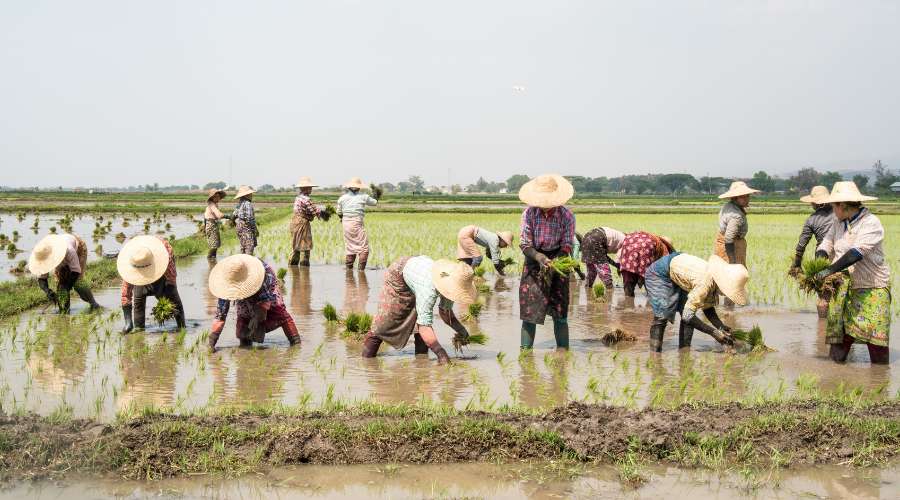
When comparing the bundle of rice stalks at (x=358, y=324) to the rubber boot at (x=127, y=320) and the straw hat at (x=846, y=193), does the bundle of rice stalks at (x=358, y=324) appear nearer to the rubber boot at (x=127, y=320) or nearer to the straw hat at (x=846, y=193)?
the rubber boot at (x=127, y=320)

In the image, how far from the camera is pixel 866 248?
6.02 metres

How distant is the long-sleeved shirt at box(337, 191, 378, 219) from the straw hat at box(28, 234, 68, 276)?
15.2ft

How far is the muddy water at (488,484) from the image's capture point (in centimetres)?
384

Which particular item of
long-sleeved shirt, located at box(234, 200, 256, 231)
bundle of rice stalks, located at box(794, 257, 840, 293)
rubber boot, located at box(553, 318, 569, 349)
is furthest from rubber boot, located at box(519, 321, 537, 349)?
long-sleeved shirt, located at box(234, 200, 256, 231)

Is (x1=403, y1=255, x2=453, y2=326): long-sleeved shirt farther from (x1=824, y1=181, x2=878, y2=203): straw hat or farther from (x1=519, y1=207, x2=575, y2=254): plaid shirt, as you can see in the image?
(x1=824, y1=181, x2=878, y2=203): straw hat

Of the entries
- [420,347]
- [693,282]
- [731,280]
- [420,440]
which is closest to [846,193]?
[731,280]

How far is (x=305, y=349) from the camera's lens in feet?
22.4

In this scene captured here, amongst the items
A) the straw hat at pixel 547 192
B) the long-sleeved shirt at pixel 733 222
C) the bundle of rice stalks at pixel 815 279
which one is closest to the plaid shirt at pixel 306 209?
the long-sleeved shirt at pixel 733 222

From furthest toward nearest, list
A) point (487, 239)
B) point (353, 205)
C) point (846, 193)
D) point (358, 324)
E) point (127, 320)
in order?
point (353, 205), point (487, 239), point (127, 320), point (358, 324), point (846, 193)

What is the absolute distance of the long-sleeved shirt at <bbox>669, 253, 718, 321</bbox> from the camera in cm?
637

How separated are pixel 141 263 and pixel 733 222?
5.82m

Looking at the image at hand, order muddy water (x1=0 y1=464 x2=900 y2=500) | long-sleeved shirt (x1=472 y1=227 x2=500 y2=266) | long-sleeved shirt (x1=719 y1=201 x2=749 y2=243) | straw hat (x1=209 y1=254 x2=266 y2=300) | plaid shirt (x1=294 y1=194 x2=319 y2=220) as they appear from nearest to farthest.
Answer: muddy water (x1=0 y1=464 x2=900 y2=500) → straw hat (x1=209 y1=254 x2=266 y2=300) → long-sleeved shirt (x1=719 y1=201 x2=749 y2=243) → long-sleeved shirt (x1=472 y1=227 x2=500 y2=266) → plaid shirt (x1=294 y1=194 x2=319 y2=220)

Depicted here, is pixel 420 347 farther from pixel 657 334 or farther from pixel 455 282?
pixel 657 334

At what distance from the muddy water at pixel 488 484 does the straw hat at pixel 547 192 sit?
8.42 ft
